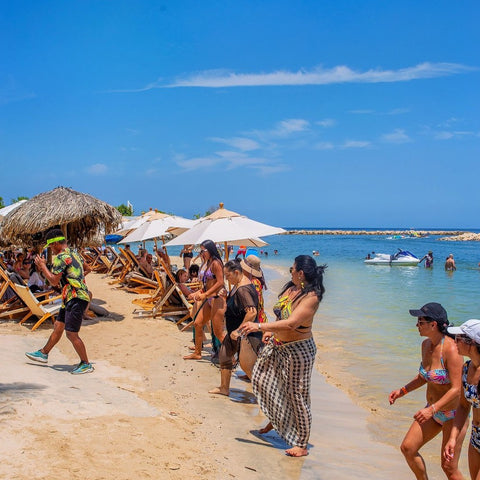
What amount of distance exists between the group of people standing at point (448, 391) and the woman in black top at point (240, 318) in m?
1.66

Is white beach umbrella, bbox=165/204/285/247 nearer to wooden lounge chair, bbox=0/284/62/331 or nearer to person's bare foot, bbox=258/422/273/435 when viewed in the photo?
wooden lounge chair, bbox=0/284/62/331

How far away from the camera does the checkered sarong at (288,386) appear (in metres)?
3.72

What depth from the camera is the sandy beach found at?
3137 millimetres

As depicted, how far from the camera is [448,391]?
2.80 metres

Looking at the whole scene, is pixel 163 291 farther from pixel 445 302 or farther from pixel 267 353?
pixel 445 302

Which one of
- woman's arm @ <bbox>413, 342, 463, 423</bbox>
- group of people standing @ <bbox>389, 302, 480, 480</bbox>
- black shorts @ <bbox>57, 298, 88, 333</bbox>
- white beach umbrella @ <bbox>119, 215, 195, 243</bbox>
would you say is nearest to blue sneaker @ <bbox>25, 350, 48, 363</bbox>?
black shorts @ <bbox>57, 298, 88, 333</bbox>

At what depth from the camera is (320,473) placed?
3.69 metres

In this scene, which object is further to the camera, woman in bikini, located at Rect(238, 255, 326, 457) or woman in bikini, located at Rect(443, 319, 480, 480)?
woman in bikini, located at Rect(238, 255, 326, 457)

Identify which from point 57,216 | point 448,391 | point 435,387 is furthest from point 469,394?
point 57,216

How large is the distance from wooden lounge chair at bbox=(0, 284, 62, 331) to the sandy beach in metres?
1.08

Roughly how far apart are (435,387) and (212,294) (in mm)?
3225

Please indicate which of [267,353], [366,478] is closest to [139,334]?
[267,353]

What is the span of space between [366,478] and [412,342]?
5285mm

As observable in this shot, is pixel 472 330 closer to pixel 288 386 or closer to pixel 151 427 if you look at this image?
pixel 288 386
